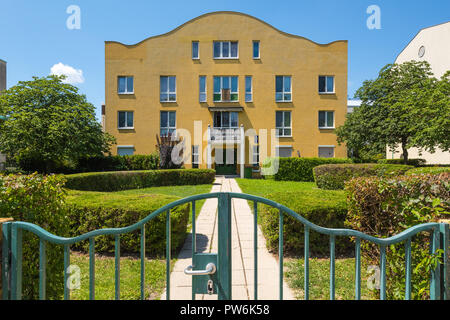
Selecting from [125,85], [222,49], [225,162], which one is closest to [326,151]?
[225,162]

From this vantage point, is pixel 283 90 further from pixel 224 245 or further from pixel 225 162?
pixel 224 245

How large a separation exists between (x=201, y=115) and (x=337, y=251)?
20.6 metres

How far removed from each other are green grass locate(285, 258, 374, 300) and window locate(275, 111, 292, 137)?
20.3 meters

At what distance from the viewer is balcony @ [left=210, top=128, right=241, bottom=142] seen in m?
22.7

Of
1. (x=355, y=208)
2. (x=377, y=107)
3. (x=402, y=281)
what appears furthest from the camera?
(x=377, y=107)

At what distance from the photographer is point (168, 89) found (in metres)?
24.0

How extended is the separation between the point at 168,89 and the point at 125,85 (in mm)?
4153

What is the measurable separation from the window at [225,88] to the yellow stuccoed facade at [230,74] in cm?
39

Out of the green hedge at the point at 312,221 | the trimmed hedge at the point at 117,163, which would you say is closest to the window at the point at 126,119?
the trimmed hedge at the point at 117,163

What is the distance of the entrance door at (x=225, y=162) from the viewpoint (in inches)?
950

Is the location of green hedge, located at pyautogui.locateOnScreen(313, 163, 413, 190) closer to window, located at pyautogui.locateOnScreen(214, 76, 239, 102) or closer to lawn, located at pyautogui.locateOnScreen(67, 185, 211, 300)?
lawn, located at pyautogui.locateOnScreen(67, 185, 211, 300)

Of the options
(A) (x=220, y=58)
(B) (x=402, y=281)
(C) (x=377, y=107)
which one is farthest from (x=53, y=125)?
(C) (x=377, y=107)

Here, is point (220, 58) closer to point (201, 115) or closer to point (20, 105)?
point (201, 115)
